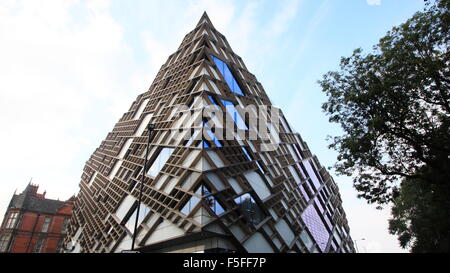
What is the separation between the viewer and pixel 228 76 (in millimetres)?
26203

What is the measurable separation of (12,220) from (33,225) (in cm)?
412

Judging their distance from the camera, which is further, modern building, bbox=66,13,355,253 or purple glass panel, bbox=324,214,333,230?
purple glass panel, bbox=324,214,333,230

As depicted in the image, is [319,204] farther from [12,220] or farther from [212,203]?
[12,220]

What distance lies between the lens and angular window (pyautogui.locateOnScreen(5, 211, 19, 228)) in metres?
49.0

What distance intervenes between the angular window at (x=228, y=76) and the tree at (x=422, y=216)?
1757 centimetres

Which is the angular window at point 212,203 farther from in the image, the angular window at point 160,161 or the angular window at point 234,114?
the angular window at point 234,114

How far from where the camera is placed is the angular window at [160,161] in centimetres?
2047

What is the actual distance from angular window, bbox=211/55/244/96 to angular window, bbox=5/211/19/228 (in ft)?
181

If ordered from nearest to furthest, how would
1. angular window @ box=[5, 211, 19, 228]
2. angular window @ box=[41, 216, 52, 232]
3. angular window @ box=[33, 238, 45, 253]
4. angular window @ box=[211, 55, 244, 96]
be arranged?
angular window @ box=[211, 55, 244, 96] → angular window @ box=[33, 238, 45, 253] → angular window @ box=[5, 211, 19, 228] → angular window @ box=[41, 216, 52, 232]

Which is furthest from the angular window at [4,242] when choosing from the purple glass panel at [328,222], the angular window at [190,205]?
the purple glass panel at [328,222]

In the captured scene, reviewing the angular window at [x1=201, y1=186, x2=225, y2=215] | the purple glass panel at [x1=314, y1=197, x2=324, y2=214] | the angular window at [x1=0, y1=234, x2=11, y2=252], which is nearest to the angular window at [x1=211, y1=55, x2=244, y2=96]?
the angular window at [x1=201, y1=186, x2=225, y2=215]

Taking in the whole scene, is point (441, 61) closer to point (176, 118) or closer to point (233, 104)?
point (233, 104)

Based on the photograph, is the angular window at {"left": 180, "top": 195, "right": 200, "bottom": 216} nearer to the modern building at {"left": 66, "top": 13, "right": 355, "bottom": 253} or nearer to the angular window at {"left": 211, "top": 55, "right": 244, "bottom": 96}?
the modern building at {"left": 66, "top": 13, "right": 355, "bottom": 253}

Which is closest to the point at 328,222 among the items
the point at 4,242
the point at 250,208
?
the point at 250,208
